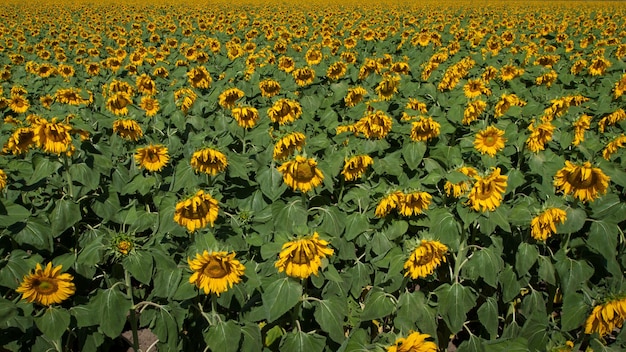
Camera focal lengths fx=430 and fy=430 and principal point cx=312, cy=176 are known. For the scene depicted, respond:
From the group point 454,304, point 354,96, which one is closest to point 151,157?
point 454,304

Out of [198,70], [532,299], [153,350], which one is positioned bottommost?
[153,350]

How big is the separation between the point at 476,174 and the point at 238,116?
8.63ft

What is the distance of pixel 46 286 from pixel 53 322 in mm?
223

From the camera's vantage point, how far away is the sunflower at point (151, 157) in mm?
3613

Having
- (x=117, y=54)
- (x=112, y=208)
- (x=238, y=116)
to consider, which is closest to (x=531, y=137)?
(x=238, y=116)

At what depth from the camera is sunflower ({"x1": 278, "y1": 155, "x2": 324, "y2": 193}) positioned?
3.05 m

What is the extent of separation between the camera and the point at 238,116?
4609 mm

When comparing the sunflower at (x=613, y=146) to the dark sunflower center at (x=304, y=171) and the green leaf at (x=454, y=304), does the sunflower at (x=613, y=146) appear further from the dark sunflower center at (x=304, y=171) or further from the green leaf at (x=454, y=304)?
the dark sunflower center at (x=304, y=171)

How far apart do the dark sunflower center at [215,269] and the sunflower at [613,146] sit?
355 cm

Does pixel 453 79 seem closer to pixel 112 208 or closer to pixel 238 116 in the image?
pixel 238 116

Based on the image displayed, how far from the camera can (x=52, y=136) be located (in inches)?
127

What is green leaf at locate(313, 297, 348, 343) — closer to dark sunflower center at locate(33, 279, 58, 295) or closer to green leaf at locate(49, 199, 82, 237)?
dark sunflower center at locate(33, 279, 58, 295)

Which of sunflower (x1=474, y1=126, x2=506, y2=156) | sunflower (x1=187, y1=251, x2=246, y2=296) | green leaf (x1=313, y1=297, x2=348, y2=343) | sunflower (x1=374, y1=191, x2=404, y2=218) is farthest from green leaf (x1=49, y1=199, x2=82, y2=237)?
sunflower (x1=474, y1=126, x2=506, y2=156)

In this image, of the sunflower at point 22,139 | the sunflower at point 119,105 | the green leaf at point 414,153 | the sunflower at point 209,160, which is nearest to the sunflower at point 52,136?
the sunflower at point 22,139
